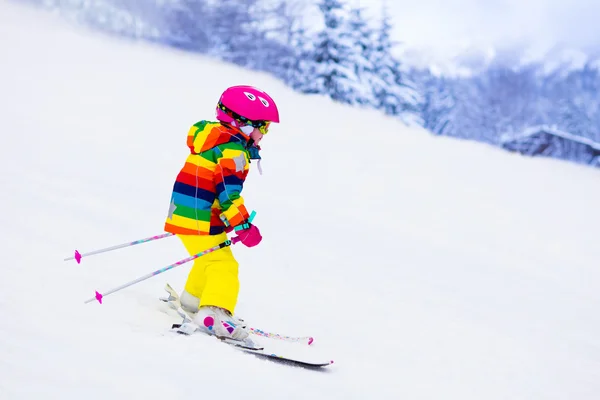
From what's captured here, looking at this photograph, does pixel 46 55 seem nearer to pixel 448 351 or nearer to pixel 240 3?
pixel 448 351

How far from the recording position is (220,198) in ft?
11.3

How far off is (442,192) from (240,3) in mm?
23808

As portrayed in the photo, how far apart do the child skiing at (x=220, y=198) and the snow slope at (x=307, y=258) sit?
0.41m

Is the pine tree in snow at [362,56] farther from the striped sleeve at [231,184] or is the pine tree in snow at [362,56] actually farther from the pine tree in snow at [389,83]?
the striped sleeve at [231,184]

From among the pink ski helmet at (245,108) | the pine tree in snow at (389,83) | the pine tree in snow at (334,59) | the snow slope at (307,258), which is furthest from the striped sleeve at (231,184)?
the pine tree in snow at (389,83)

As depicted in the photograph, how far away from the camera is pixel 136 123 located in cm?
1116

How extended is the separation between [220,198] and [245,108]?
0.57 metres

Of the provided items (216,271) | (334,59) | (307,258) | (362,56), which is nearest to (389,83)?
(362,56)

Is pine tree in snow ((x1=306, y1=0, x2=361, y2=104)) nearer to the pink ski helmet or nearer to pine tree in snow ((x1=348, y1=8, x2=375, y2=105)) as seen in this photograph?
pine tree in snow ((x1=348, y1=8, x2=375, y2=105))

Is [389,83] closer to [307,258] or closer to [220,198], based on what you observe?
[307,258]

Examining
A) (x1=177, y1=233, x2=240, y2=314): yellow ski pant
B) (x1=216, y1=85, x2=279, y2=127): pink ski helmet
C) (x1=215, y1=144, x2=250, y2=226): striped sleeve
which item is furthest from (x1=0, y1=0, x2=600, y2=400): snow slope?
(x1=216, y1=85, x2=279, y2=127): pink ski helmet

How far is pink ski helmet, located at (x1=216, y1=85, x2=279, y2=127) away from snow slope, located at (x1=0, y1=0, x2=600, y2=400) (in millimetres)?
1288

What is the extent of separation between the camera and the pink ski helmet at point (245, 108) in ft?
11.7

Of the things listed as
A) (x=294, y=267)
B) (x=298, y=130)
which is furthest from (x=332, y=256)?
(x=298, y=130)
